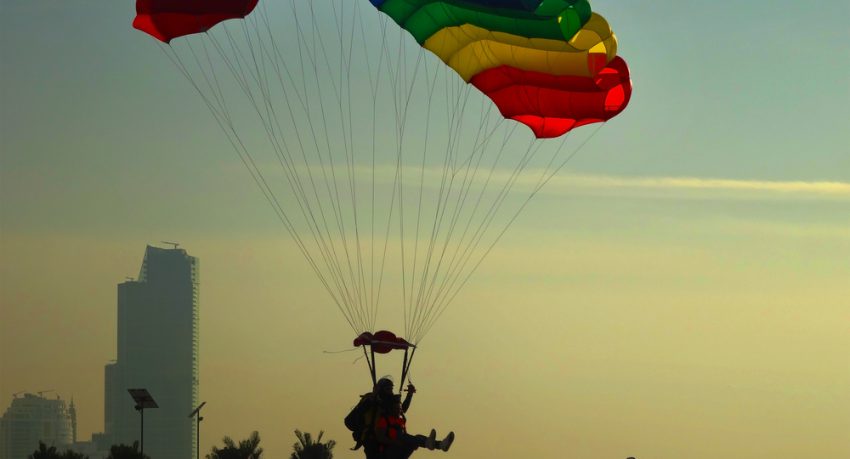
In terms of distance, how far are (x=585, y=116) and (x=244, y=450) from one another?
71.7 ft

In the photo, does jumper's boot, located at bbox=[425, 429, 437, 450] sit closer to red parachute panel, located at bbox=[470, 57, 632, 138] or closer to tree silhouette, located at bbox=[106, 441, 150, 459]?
red parachute panel, located at bbox=[470, 57, 632, 138]

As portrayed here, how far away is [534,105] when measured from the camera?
120 feet

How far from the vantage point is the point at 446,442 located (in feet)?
103

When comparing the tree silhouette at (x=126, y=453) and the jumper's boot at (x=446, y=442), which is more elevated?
the tree silhouette at (x=126, y=453)

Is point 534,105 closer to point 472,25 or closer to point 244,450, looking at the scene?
point 472,25

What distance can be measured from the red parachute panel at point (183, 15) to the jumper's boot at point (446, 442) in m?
8.68

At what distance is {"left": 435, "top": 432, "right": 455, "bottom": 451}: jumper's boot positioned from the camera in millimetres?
31312

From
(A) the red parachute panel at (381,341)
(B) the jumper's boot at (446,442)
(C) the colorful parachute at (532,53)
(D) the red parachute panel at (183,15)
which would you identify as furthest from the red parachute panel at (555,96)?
(B) the jumper's boot at (446,442)

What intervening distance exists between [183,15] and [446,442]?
9333 mm

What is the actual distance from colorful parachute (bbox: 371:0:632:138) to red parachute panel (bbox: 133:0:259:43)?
2960mm

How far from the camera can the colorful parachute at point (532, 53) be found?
114 ft

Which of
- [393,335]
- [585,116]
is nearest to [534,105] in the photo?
[585,116]

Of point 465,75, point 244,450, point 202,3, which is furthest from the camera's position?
point 244,450

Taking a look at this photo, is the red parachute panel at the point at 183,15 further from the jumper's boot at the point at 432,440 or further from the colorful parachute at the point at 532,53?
Answer: the jumper's boot at the point at 432,440
